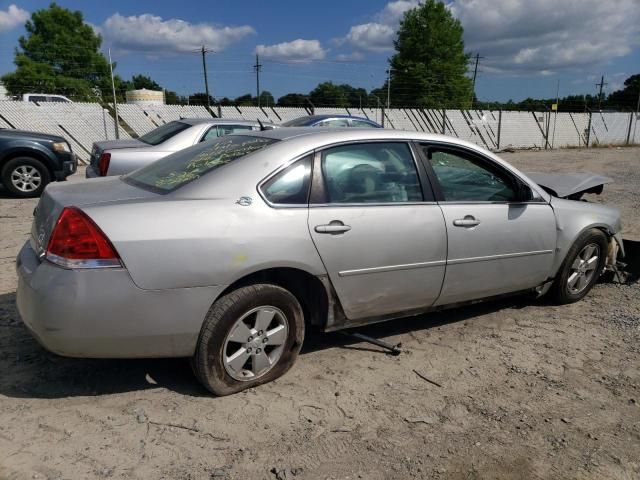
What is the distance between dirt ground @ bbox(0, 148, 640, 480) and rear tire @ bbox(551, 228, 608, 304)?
1.70 feet

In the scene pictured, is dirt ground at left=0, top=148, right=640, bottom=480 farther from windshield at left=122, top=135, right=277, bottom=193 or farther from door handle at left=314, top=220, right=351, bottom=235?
windshield at left=122, top=135, right=277, bottom=193

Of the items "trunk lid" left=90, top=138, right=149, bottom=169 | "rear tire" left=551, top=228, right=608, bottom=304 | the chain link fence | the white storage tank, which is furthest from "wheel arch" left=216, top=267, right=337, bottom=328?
the white storage tank

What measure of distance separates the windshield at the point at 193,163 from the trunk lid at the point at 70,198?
13 cm

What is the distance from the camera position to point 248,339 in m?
2.99

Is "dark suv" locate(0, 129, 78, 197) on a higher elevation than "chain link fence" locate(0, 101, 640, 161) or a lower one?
lower

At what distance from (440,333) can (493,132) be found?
23.6 metres

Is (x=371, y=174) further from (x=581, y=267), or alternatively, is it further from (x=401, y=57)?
(x=401, y=57)

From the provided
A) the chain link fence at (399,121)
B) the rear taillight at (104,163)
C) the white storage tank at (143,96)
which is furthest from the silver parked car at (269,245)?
the white storage tank at (143,96)

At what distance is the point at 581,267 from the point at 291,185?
2.93 m

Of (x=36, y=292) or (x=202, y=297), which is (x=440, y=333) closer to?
(x=202, y=297)

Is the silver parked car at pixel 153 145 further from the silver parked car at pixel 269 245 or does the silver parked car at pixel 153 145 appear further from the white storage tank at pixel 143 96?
the white storage tank at pixel 143 96

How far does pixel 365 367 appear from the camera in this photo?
3.46 meters

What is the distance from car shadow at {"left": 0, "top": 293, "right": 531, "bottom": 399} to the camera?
3.03 meters

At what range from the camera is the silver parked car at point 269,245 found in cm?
261
